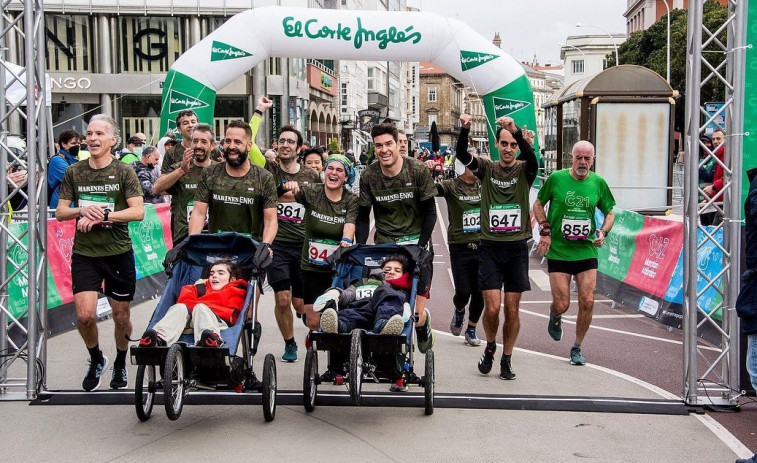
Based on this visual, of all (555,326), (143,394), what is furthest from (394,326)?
(555,326)

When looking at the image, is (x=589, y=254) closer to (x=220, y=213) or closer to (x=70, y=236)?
(x=220, y=213)

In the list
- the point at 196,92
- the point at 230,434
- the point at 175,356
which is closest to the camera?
the point at 175,356

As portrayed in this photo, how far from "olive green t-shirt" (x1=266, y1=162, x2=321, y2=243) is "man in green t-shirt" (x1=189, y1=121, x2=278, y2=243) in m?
1.21

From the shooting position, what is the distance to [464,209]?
9766 mm

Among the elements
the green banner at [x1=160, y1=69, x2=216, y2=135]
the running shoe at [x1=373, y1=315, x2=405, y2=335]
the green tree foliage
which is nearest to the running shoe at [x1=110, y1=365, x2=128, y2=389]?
the running shoe at [x1=373, y1=315, x2=405, y2=335]

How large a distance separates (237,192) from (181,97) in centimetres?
641

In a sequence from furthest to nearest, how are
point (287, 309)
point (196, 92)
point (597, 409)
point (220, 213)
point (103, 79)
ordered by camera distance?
point (103, 79) < point (196, 92) < point (287, 309) < point (220, 213) < point (597, 409)

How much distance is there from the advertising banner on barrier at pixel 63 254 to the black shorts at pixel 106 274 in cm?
48

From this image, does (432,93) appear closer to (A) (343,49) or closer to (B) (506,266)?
(A) (343,49)

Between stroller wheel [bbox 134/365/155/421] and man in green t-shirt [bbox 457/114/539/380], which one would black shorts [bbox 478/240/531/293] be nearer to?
man in green t-shirt [bbox 457/114/539/380]

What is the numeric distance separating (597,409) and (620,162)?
15323mm

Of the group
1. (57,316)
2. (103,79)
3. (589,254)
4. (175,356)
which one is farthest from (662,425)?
(103,79)

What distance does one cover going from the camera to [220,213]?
7715 mm

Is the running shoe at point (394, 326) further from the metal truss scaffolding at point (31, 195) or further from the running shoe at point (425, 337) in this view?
the metal truss scaffolding at point (31, 195)
